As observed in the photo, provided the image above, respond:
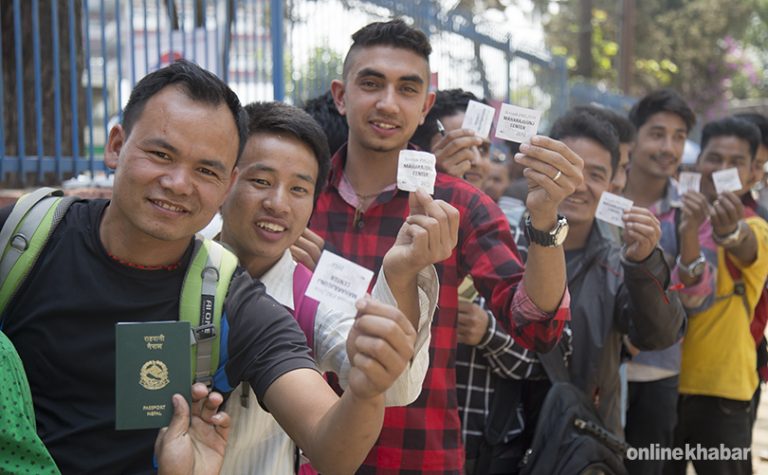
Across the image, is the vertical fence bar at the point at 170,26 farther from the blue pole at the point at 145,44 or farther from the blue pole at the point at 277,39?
the blue pole at the point at 277,39

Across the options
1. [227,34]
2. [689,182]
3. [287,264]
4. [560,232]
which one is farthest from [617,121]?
[227,34]

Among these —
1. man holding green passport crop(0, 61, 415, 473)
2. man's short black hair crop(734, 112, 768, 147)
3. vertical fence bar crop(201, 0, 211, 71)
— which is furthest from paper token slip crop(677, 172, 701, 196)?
vertical fence bar crop(201, 0, 211, 71)

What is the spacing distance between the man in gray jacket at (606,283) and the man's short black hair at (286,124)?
145 cm

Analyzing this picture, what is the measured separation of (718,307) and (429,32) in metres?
3.98

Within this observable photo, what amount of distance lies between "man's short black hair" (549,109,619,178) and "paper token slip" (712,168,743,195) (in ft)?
2.63

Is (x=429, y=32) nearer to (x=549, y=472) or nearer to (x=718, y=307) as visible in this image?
(x=718, y=307)

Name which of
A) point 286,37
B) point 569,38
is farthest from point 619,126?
point 569,38

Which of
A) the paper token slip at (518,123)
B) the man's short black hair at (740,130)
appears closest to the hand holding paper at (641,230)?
the paper token slip at (518,123)

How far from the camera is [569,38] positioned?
961 inches

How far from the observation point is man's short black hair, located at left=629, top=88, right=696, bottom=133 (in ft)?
16.3

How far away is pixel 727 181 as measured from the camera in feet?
14.6

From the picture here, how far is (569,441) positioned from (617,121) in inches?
75.5

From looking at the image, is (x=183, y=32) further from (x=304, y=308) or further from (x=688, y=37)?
(x=688, y=37)

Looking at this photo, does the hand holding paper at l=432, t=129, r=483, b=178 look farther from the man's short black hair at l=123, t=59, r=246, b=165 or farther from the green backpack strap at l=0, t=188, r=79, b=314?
the green backpack strap at l=0, t=188, r=79, b=314
